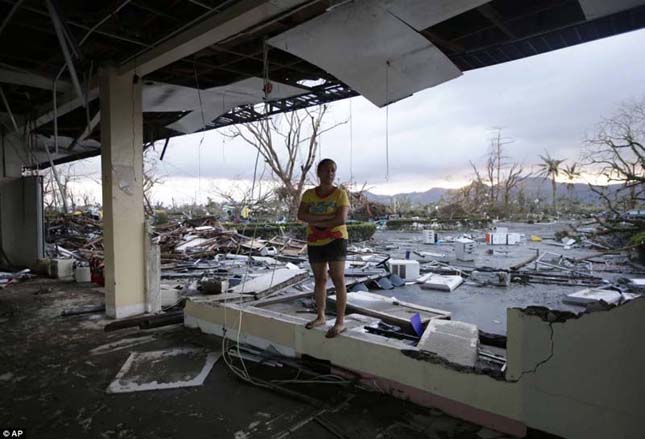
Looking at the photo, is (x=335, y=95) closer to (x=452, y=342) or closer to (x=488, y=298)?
(x=452, y=342)

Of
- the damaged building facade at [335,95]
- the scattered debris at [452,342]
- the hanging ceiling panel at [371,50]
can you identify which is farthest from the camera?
the hanging ceiling panel at [371,50]

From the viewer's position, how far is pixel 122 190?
15.2 ft

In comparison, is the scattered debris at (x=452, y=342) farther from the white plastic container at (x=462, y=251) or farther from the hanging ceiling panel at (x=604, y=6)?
the white plastic container at (x=462, y=251)

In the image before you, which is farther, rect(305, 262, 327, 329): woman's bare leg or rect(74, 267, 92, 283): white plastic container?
rect(74, 267, 92, 283): white plastic container

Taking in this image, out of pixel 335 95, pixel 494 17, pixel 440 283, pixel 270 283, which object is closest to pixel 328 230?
pixel 494 17

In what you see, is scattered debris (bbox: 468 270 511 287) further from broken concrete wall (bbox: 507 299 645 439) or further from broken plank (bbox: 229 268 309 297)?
broken concrete wall (bbox: 507 299 645 439)

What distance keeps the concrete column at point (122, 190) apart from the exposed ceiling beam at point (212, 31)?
1.20 ft

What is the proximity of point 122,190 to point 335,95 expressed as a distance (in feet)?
10.3

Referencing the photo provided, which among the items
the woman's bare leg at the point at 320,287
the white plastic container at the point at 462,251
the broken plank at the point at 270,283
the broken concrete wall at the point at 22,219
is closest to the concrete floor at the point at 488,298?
the white plastic container at the point at 462,251

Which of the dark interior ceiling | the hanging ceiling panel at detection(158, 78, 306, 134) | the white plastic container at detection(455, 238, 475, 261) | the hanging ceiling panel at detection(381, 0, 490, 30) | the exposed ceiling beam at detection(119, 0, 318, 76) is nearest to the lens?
the hanging ceiling panel at detection(381, 0, 490, 30)

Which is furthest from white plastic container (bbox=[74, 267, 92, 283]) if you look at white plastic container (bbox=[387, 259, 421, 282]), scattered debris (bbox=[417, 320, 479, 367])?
scattered debris (bbox=[417, 320, 479, 367])

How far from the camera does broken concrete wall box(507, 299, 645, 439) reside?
1.76m

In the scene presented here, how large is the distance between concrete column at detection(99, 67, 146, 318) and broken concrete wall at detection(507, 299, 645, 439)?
447cm

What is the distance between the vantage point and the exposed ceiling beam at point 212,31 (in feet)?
9.80
